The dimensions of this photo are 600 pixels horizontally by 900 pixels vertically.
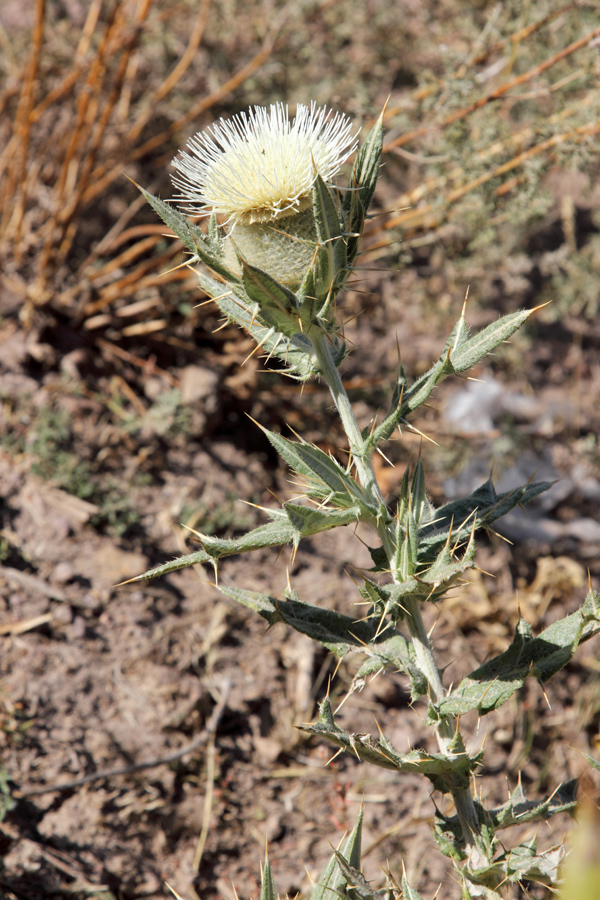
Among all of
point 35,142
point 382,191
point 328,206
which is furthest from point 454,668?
point 35,142

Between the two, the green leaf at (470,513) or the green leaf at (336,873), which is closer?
the green leaf at (470,513)

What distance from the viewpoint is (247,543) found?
139cm

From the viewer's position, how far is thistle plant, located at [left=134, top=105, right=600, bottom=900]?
56.0 inches

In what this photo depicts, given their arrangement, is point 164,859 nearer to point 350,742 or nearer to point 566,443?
point 350,742

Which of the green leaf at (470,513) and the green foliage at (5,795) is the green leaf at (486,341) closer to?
the green leaf at (470,513)

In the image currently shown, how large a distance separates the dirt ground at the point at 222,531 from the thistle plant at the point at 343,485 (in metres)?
0.44

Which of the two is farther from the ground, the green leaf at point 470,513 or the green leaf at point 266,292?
the green leaf at point 266,292

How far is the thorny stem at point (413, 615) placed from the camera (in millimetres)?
1584

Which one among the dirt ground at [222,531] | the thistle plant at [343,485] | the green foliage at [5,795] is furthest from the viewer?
the dirt ground at [222,531]

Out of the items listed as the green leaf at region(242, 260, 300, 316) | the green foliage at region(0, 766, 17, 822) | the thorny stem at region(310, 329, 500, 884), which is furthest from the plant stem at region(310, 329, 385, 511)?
the green foliage at region(0, 766, 17, 822)

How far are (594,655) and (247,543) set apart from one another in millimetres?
2996

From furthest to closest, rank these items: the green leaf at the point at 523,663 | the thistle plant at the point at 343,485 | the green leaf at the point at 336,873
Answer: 1. the green leaf at the point at 336,873
2. the green leaf at the point at 523,663
3. the thistle plant at the point at 343,485

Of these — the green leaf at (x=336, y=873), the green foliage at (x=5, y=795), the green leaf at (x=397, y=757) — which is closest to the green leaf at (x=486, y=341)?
the green leaf at (x=397, y=757)

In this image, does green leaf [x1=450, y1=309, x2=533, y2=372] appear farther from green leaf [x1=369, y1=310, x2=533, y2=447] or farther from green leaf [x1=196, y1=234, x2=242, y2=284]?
green leaf [x1=196, y1=234, x2=242, y2=284]
